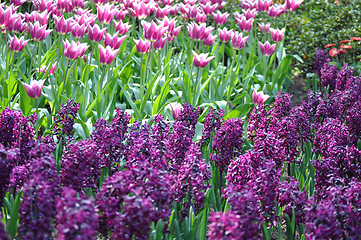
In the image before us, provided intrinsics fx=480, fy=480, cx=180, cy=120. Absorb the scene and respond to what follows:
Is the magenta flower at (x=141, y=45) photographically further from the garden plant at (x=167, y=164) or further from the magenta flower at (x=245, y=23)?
the magenta flower at (x=245, y=23)

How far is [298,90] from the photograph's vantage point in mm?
6750

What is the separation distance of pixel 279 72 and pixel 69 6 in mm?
2632

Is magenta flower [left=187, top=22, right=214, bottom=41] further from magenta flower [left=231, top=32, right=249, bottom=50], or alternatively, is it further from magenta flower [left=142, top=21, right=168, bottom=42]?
magenta flower [left=142, top=21, right=168, bottom=42]

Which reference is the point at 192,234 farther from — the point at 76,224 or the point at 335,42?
the point at 335,42

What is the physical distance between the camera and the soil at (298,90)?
636 centimetres

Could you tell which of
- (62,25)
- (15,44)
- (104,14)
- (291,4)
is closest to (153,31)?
(104,14)

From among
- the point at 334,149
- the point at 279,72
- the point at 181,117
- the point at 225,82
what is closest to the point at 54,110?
the point at 181,117

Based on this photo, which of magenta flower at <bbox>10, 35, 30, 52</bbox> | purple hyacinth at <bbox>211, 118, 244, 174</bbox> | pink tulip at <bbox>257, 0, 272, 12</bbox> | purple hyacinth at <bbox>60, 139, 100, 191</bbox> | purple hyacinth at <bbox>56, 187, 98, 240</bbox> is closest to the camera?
purple hyacinth at <bbox>56, 187, 98, 240</bbox>

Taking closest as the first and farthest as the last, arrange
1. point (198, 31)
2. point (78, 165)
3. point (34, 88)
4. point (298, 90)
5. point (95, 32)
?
1. point (78, 165)
2. point (34, 88)
3. point (95, 32)
4. point (198, 31)
5. point (298, 90)

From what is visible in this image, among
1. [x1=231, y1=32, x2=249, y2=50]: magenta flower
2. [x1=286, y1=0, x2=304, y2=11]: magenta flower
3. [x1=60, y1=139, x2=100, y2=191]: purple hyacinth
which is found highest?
[x1=286, y1=0, x2=304, y2=11]: magenta flower

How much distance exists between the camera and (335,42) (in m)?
7.07

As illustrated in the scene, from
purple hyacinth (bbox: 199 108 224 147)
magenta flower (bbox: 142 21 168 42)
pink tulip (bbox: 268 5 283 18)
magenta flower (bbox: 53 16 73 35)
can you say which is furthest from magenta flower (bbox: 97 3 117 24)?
pink tulip (bbox: 268 5 283 18)

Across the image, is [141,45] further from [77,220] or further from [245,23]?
[77,220]

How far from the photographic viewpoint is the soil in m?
6.36
